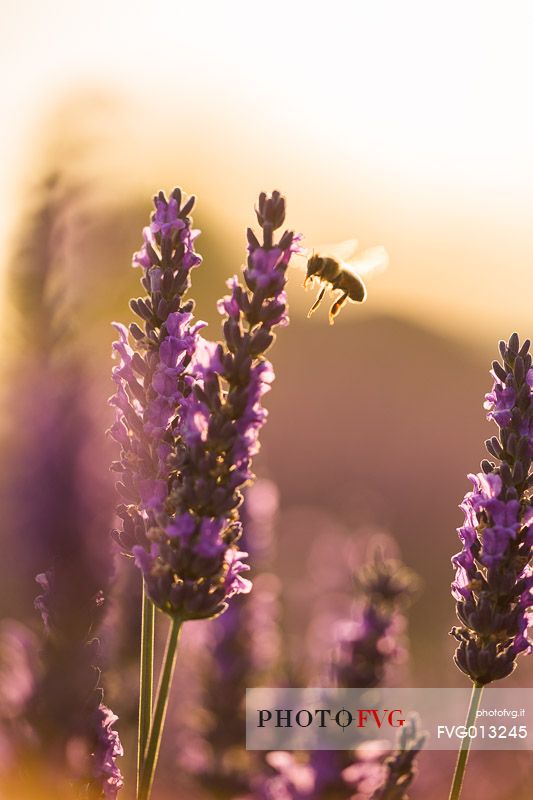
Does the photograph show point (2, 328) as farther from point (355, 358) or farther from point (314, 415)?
point (355, 358)

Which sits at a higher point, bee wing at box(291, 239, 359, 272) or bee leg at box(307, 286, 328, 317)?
bee wing at box(291, 239, 359, 272)

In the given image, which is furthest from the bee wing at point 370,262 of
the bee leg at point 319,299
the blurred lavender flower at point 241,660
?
the blurred lavender flower at point 241,660

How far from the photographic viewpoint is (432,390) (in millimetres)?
27500

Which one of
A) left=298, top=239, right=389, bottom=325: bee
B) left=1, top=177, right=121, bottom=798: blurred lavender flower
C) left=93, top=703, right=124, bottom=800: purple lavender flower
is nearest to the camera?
left=1, top=177, right=121, bottom=798: blurred lavender flower

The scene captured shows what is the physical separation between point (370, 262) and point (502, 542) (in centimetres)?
218

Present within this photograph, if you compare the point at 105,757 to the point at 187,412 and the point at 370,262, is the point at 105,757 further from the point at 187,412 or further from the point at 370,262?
the point at 370,262

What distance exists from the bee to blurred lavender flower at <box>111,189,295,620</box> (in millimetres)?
1353

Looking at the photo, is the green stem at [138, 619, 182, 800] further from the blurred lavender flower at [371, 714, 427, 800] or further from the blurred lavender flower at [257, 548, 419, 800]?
the blurred lavender flower at [257, 548, 419, 800]

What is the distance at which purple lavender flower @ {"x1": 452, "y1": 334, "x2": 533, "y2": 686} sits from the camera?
2.90 meters

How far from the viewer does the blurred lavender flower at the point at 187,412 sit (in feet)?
8.27

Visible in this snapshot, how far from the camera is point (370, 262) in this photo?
4.71m

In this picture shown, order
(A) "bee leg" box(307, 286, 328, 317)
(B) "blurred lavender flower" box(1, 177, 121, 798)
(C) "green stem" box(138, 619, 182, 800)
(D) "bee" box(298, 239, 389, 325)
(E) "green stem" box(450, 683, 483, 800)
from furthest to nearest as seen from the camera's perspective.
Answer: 1. (D) "bee" box(298, 239, 389, 325)
2. (A) "bee leg" box(307, 286, 328, 317)
3. (E) "green stem" box(450, 683, 483, 800)
4. (C) "green stem" box(138, 619, 182, 800)
5. (B) "blurred lavender flower" box(1, 177, 121, 798)

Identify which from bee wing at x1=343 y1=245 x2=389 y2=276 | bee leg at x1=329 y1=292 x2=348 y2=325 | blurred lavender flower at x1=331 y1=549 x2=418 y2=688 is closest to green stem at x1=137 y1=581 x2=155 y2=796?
blurred lavender flower at x1=331 y1=549 x2=418 y2=688

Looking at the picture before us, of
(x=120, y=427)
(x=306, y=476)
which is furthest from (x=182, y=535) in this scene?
(x=306, y=476)
